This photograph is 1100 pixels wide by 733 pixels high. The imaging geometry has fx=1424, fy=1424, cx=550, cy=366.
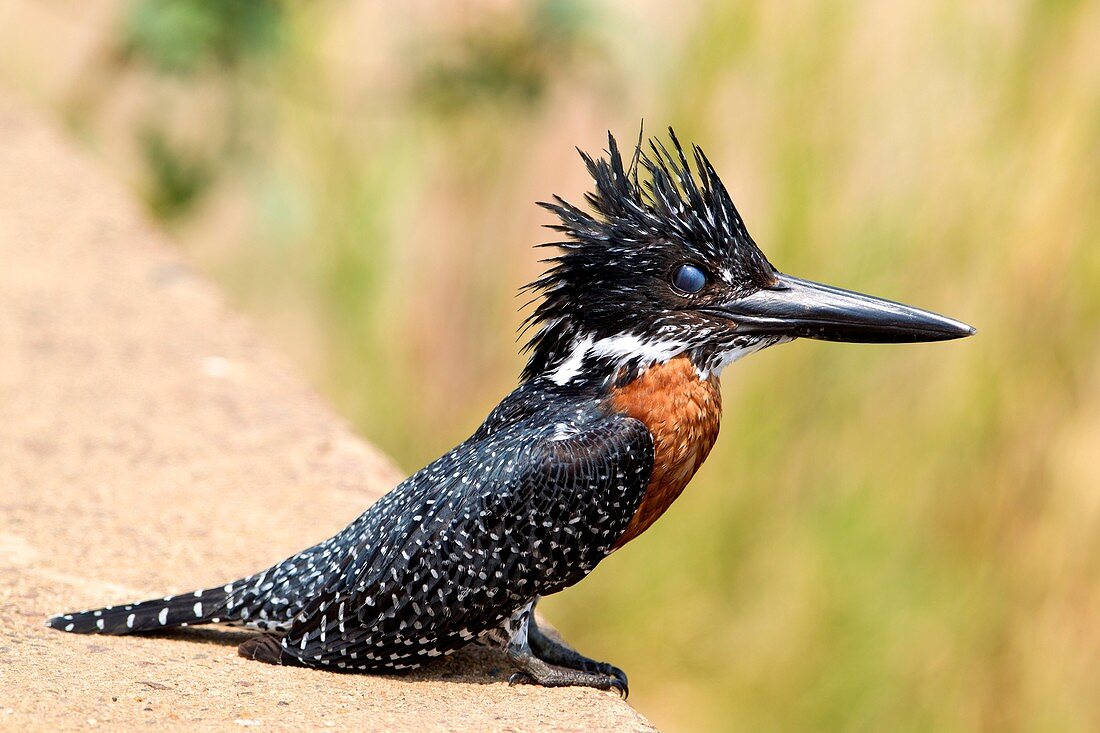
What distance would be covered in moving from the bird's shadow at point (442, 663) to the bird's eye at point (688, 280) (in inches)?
36.3

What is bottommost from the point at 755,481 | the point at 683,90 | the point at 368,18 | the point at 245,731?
the point at 245,731

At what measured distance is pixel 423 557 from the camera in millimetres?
2965

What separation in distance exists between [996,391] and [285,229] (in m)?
3.39

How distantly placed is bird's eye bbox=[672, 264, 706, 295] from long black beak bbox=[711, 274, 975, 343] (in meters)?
0.07

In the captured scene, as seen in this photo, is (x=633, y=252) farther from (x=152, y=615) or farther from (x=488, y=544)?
(x=152, y=615)

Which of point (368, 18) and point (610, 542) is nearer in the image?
point (610, 542)

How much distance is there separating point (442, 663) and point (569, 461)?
59 centimetres

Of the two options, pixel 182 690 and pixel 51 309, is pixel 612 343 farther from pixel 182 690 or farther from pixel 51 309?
pixel 51 309

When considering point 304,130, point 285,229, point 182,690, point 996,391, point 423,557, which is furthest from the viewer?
point 304,130

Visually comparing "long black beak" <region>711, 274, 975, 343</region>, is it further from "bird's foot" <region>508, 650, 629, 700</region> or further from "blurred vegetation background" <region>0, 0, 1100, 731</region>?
"blurred vegetation background" <region>0, 0, 1100, 731</region>

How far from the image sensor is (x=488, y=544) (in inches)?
116

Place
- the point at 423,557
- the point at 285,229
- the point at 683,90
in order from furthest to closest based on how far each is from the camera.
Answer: the point at 285,229, the point at 683,90, the point at 423,557

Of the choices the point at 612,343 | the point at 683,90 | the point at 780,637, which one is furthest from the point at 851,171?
the point at 612,343

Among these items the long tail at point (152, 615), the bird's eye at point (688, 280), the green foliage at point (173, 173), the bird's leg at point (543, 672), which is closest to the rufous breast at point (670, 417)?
the bird's eye at point (688, 280)
